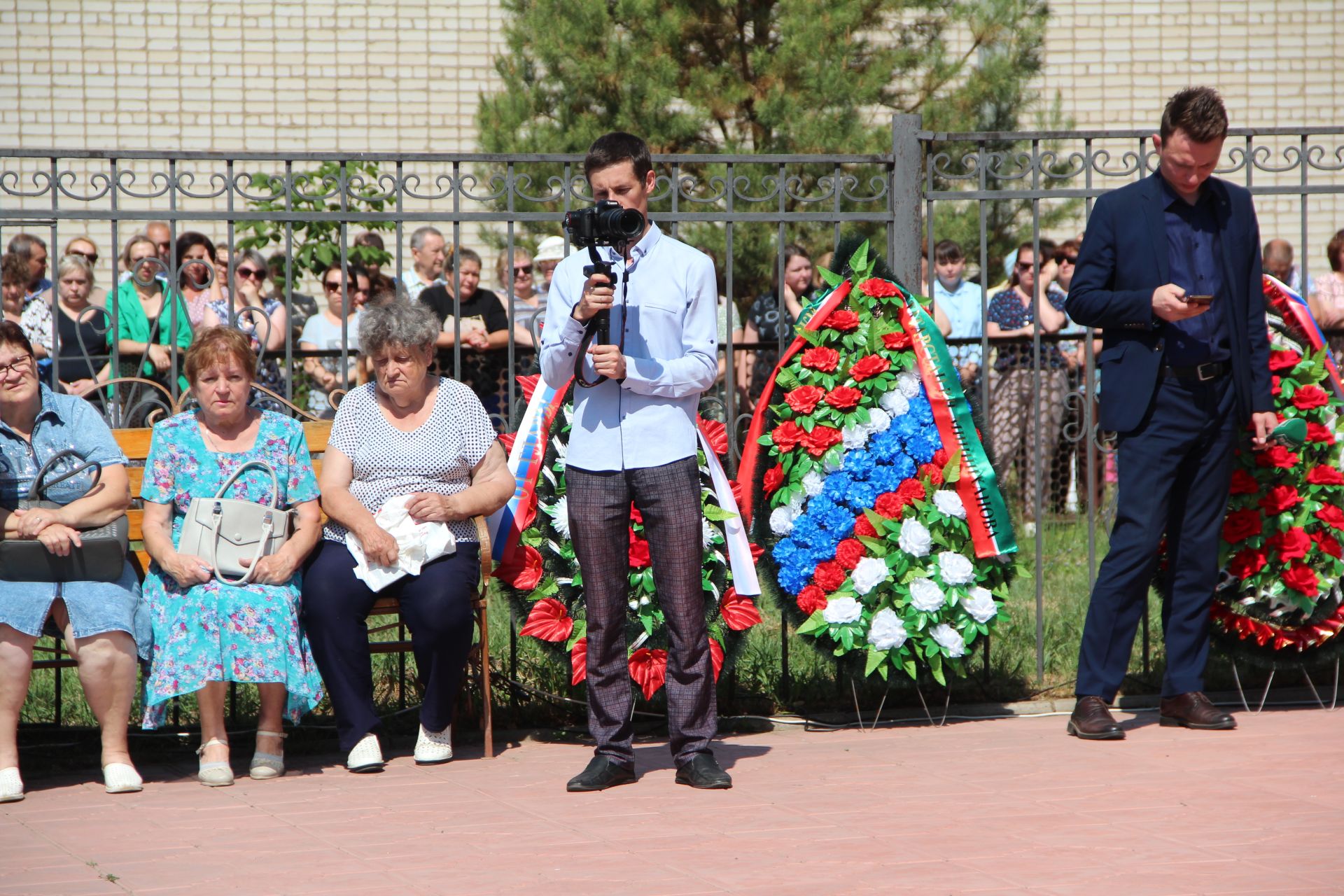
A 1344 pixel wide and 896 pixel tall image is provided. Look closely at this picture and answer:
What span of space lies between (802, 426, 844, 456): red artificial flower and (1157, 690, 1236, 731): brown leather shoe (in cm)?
151

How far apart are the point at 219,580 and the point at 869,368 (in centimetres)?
236

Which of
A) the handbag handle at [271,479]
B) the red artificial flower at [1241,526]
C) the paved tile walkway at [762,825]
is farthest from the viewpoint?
the red artificial flower at [1241,526]

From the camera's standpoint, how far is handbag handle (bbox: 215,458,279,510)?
16.6 ft

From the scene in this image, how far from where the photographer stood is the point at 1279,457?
5594 millimetres

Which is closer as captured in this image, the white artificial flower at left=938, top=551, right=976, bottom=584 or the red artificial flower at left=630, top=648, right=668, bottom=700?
the red artificial flower at left=630, top=648, right=668, bottom=700

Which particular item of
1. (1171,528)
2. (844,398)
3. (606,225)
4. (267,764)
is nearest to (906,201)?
(844,398)

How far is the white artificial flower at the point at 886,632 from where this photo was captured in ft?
17.7

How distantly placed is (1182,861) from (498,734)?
263 cm

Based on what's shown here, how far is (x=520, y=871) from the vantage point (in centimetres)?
382

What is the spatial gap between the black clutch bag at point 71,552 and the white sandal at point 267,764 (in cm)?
72

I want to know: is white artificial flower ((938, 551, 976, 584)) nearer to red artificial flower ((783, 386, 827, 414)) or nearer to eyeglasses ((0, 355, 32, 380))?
red artificial flower ((783, 386, 827, 414))

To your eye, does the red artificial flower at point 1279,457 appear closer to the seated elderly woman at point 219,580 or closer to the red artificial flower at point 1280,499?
the red artificial flower at point 1280,499

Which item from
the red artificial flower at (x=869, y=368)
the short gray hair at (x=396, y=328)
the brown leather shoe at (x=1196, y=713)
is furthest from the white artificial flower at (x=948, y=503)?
the short gray hair at (x=396, y=328)

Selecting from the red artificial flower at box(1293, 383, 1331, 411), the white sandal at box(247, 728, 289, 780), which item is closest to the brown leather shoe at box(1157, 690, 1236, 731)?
the red artificial flower at box(1293, 383, 1331, 411)
